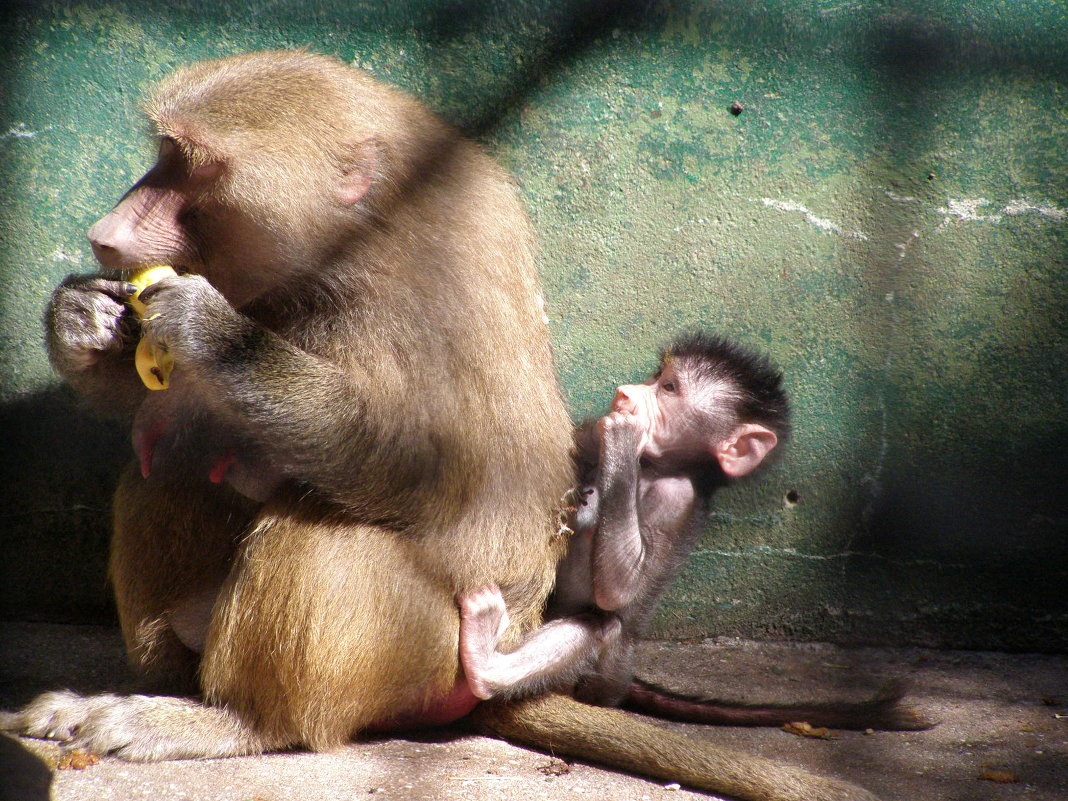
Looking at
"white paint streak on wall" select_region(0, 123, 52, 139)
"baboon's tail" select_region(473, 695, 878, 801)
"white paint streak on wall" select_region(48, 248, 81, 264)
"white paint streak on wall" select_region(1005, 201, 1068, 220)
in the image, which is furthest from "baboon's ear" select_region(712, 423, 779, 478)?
"white paint streak on wall" select_region(0, 123, 52, 139)

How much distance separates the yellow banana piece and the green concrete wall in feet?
2.46

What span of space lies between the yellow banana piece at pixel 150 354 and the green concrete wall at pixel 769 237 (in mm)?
751

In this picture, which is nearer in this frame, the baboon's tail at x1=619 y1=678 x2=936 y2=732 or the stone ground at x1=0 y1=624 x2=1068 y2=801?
the stone ground at x1=0 y1=624 x2=1068 y2=801

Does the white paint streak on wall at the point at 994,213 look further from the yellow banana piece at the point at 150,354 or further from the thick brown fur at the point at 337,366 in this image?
the yellow banana piece at the point at 150,354

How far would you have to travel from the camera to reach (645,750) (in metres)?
2.23

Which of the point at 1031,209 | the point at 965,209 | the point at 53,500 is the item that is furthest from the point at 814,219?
the point at 53,500

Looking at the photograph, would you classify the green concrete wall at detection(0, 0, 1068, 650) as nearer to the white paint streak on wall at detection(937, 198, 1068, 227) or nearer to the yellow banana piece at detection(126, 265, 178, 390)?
the white paint streak on wall at detection(937, 198, 1068, 227)

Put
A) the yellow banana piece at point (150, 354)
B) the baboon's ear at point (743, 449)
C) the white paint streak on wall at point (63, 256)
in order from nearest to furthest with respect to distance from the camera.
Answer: the yellow banana piece at point (150, 354) < the baboon's ear at point (743, 449) < the white paint streak on wall at point (63, 256)

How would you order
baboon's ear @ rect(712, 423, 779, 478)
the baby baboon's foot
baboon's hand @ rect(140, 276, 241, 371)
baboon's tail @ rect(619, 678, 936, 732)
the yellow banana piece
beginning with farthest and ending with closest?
baboon's ear @ rect(712, 423, 779, 478)
baboon's tail @ rect(619, 678, 936, 732)
the baby baboon's foot
the yellow banana piece
baboon's hand @ rect(140, 276, 241, 371)

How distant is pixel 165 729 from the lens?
2.19 metres

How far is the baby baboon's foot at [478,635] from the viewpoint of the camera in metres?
2.30

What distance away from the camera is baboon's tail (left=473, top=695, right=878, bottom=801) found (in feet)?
6.85

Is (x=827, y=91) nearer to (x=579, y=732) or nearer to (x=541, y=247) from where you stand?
(x=541, y=247)

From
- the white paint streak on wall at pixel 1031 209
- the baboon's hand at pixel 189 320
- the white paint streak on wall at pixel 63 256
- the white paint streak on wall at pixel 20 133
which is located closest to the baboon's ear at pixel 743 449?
the white paint streak on wall at pixel 1031 209
